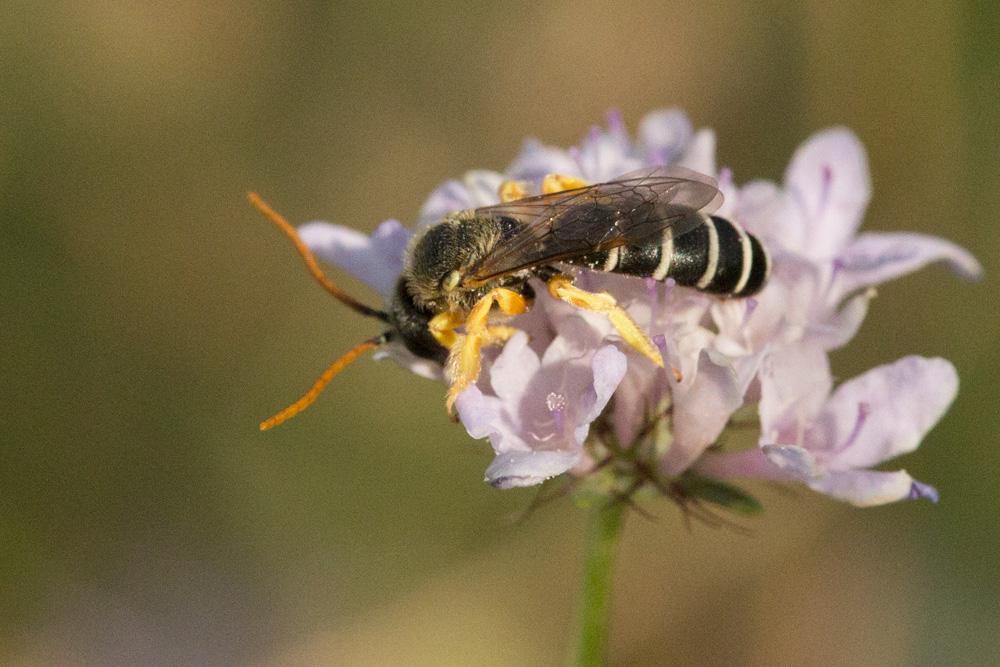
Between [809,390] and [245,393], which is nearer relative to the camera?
[809,390]

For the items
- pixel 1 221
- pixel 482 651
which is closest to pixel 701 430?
pixel 482 651

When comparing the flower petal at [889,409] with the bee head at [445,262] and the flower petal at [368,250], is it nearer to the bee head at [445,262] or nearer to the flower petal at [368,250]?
the bee head at [445,262]

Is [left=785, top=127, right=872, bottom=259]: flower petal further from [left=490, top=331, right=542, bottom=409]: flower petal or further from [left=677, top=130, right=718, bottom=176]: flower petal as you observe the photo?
[left=490, top=331, right=542, bottom=409]: flower petal

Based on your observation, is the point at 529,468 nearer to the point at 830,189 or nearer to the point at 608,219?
the point at 608,219

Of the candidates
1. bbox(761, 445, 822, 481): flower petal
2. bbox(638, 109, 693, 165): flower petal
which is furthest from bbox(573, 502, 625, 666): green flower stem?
bbox(638, 109, 693, 165): flower petal

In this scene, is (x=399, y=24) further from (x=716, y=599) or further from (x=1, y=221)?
(x=716, y=599)

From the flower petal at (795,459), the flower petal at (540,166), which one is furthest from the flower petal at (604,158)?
the flower petal at (795,459)
